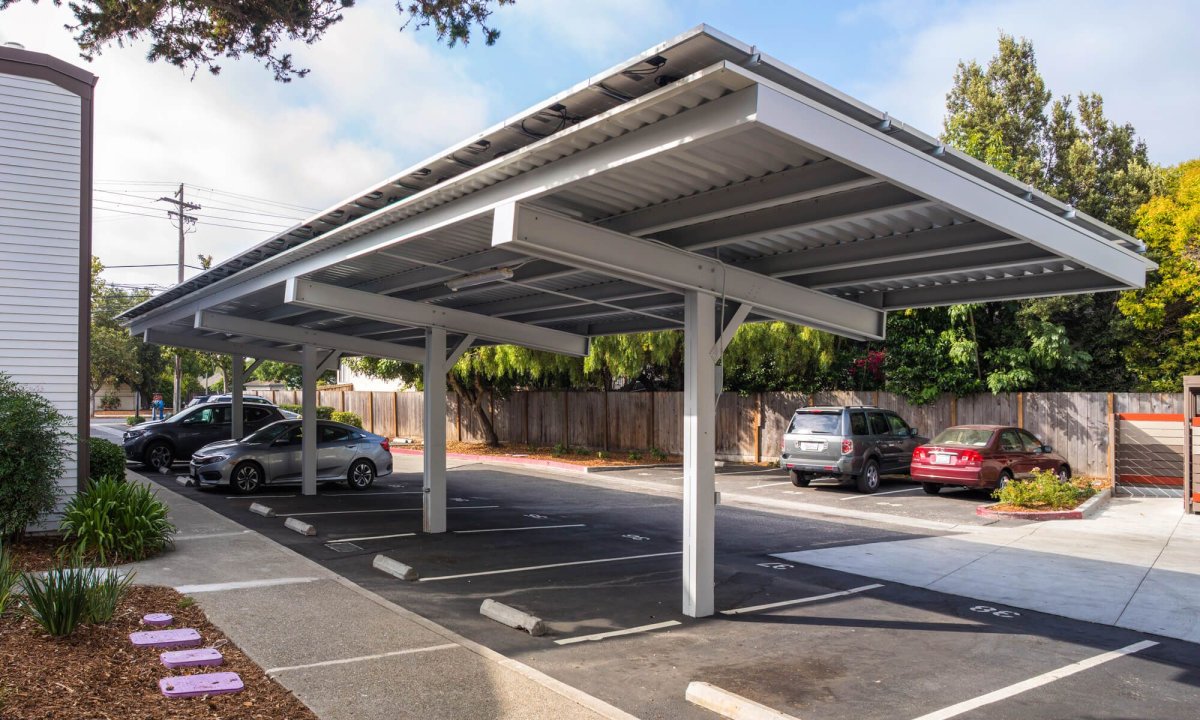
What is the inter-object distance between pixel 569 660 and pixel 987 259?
578cm

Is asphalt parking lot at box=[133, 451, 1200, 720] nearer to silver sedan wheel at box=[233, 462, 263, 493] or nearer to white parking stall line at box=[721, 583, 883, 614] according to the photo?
white parking stall line at box=[721, 583, 883, 614]

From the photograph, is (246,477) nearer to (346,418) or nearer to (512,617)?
(512,617)

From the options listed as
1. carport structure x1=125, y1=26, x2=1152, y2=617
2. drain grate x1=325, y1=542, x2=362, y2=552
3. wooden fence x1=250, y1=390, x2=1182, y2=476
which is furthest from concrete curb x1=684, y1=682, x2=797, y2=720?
wooden fence x1=250, y1=390, x2=1182, y2=476

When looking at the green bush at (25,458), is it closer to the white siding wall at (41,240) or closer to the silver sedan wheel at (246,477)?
the white siding wall at (41,240)

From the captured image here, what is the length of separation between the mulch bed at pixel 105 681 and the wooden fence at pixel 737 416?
17.7m

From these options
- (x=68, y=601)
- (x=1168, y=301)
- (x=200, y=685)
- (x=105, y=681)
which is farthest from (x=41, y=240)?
(x=1168, y=301)

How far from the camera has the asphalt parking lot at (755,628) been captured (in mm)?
5703

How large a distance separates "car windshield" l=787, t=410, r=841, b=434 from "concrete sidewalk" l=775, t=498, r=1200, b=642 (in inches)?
198

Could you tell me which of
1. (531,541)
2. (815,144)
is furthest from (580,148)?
(531,541)

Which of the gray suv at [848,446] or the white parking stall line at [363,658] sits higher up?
the gray suv at [848,446]

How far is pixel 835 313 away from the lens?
1002 cm

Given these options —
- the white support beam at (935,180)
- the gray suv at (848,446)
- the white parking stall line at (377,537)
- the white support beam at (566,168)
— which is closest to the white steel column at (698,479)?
the white support beam at (566,168)

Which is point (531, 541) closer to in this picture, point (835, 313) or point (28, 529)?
point (835, 313)

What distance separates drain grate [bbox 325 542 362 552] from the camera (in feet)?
35.6
